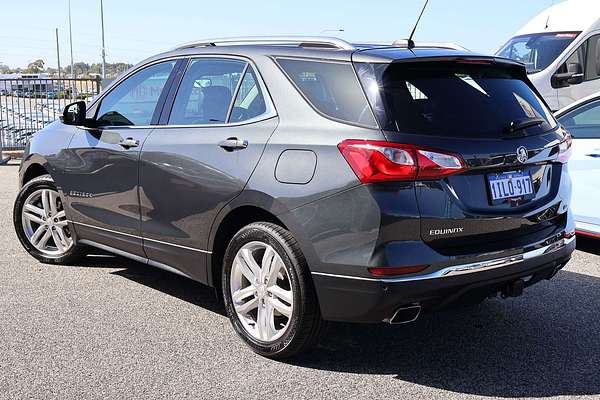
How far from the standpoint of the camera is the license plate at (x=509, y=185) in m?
3.58

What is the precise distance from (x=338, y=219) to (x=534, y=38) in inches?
386

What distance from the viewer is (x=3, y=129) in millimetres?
14250

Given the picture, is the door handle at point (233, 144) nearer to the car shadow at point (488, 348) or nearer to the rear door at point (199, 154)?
the rear door at point (199, 154)

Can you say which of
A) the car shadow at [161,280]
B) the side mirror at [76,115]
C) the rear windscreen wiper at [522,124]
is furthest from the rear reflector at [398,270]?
the side mirror at [76,115]

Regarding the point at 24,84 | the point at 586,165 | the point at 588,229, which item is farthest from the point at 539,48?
the point at 24,84

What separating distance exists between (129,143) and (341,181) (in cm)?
196

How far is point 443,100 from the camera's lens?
363 cm

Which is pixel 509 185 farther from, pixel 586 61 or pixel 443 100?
pixel 586 61

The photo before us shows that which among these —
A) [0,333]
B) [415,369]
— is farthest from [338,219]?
[0,333]

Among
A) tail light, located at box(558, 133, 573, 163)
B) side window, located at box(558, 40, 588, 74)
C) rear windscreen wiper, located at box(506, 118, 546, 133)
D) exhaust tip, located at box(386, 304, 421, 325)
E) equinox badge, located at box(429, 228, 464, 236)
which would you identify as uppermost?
side window, located at box(558, 40, 588, 74)

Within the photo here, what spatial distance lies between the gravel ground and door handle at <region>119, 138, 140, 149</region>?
111cm

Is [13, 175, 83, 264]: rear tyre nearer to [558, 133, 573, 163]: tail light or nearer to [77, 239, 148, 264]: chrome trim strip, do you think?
[77, 239, 148, 264]: chrome trim strip

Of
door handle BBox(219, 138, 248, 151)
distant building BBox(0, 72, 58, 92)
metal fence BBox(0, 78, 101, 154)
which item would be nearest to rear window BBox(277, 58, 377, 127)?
door handle BBox(219, 138, 248, 151)

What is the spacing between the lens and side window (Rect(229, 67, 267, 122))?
13.3ft
